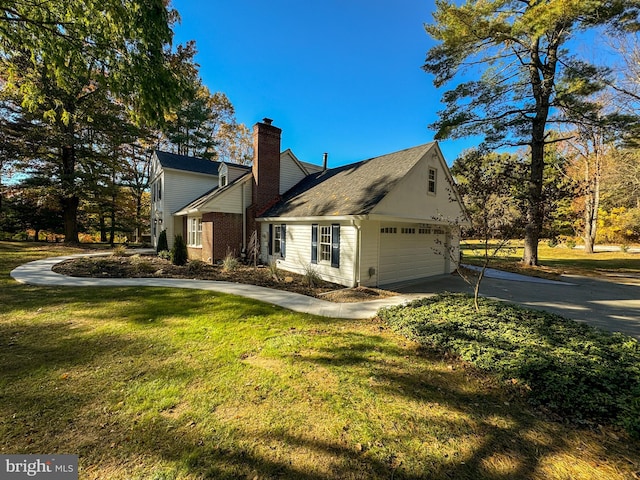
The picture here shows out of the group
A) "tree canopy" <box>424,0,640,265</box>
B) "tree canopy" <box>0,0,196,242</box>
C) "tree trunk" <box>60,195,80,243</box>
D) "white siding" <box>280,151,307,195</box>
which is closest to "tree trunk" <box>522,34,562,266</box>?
"tree canopy" <box>424,0,640,265</box>

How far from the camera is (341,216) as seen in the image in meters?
9.56

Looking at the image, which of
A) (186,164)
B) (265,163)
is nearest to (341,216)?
(265,163)

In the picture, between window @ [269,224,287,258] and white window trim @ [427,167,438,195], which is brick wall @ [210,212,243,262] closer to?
window @ [269,224,287,258]

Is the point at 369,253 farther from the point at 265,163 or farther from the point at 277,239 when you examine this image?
the point at 265,163

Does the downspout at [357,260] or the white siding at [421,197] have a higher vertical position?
the white siding at [421,197]

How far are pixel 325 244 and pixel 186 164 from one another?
1451 centimetres

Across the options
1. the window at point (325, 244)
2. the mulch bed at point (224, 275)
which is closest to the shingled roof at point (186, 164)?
the mulch bed at point (224, 275)

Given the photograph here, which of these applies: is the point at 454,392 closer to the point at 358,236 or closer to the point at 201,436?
the point at 201,436

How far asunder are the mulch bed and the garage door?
5.55 feet

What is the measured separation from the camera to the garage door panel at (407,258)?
10.6 metres

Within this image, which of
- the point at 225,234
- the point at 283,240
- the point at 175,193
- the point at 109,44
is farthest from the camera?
the point at 175,193

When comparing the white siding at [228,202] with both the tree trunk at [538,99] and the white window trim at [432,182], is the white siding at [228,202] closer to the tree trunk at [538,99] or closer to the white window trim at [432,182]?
the white window trim at [432,182]

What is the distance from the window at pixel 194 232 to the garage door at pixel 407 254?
11.0 m

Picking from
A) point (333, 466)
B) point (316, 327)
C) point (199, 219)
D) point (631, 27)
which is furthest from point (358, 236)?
point (631, 27)
